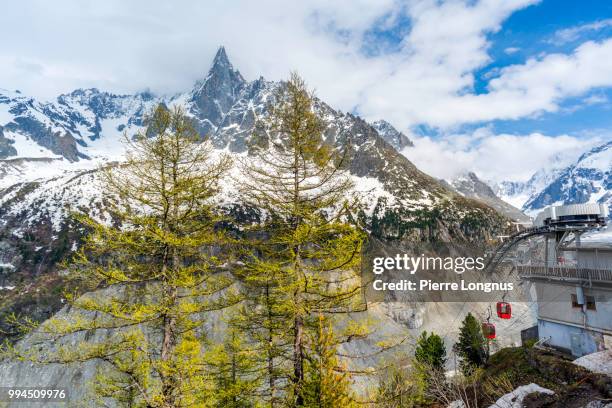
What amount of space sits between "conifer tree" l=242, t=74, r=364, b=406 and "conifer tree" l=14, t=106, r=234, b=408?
5.79 feet

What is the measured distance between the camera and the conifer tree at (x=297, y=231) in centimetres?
1342

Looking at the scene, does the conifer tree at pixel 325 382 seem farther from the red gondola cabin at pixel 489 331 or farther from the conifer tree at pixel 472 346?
the conifer tree at pixel 472 346

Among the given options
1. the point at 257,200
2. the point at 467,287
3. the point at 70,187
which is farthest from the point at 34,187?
the point at 257,200

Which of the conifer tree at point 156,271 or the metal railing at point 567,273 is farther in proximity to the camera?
the metal railing at point 567,273

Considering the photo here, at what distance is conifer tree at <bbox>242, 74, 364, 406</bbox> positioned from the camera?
1342 centimetres

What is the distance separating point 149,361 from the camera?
12703 millimetres

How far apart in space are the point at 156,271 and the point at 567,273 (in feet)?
101

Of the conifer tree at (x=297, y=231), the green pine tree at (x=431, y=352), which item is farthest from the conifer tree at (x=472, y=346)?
the conifer tree at (x=297, y=231)

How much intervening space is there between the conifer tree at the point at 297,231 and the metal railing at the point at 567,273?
2334cm

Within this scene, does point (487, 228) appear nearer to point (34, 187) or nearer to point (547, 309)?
point (547, 309)

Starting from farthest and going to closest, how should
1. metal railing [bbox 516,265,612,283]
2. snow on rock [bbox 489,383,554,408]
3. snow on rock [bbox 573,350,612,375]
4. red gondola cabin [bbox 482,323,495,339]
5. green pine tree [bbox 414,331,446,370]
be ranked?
green pine tree [bbox 414,331,446,370] → red gondola cabin [bbox 482,323,495,339] → metal railing [bbox 516,265,612,283] → snow on rock [bbox 573,350,612,375] → snow on rock [bbox 489,383,554,408]

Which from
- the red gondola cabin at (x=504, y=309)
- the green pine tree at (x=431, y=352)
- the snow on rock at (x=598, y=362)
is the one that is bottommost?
the green pine tree at (x=431, y=352)

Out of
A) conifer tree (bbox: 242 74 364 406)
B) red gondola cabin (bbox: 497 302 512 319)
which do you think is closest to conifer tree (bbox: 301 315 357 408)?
conifer tree (bbox: 242 74 364 406)

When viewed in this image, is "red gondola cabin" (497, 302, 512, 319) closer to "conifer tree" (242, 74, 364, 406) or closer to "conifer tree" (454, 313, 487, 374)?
"conifer tree" (454, 313, 487, 374)
